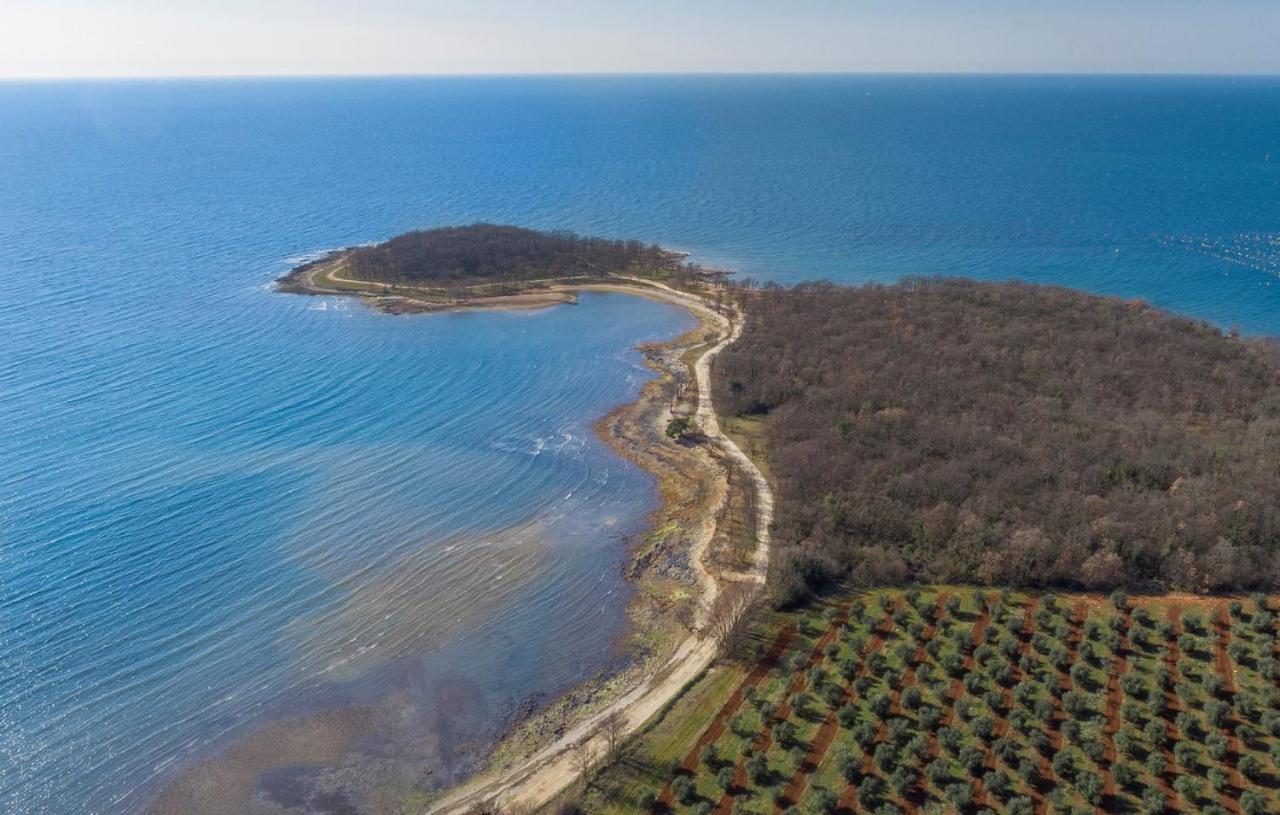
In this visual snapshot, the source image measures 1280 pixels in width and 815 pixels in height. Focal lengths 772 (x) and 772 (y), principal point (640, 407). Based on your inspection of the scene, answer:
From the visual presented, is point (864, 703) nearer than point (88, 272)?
Yes

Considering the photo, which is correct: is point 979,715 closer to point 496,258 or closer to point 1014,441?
point 1014,441

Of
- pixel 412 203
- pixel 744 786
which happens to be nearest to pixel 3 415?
pixel 744 786

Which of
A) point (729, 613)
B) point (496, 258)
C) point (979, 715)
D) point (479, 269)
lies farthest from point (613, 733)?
point (496, 258)

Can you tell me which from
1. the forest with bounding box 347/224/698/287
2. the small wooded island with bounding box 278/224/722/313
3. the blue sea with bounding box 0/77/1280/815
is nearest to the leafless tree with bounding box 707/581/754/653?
the blue sea with bounding box 0/77/1280/815

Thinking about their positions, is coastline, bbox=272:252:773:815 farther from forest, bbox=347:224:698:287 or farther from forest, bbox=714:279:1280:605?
forest, bbox=347:224:698:287

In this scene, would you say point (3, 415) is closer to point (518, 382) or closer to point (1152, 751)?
point (518, 382)

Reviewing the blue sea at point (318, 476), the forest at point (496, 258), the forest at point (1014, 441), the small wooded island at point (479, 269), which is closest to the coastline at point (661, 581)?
the blue sea at point (318, 476)
